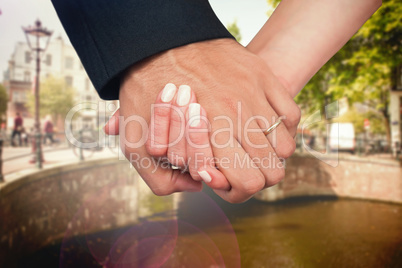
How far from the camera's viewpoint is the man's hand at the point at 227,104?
632 millimetres

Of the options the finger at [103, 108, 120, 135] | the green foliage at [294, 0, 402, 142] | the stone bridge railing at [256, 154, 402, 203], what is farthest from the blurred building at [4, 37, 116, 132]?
the finger at [103, 108, 120, 135]

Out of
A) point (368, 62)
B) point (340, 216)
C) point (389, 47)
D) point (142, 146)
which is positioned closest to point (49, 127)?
point (142, 146)

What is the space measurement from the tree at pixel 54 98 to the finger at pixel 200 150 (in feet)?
62.8

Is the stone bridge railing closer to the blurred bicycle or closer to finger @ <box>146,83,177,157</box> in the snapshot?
the blurred bicycle

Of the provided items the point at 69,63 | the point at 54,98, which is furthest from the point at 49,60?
the point at 54,98

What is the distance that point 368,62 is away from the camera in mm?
9047

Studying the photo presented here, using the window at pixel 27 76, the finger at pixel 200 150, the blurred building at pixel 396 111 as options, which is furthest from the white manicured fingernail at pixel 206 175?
the window at pixel 27 76

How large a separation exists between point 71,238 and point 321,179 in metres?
11.7

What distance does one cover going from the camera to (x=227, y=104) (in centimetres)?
63

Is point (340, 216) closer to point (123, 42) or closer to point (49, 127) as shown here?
point (49, 127)

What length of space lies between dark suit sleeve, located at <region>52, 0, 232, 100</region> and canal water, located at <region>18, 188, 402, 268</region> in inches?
410

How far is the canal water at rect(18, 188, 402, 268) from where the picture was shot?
11617 millimetres

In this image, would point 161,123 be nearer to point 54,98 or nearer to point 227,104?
point 227,104

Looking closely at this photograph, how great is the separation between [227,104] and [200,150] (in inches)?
4.6
